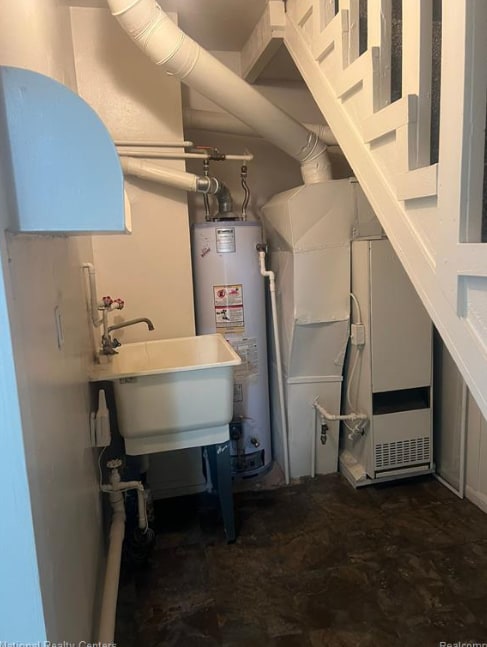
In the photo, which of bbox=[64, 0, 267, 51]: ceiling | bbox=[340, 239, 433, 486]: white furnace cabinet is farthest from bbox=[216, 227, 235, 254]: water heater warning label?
bbox=[64, 0, 267, 51]: ceiling

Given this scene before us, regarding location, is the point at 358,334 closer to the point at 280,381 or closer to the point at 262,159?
the point at 280,381

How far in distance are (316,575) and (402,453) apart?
89cm

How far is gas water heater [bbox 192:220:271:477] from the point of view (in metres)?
2.47

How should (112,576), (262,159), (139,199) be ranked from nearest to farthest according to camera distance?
(112,576) → (139,199) → (262,159)

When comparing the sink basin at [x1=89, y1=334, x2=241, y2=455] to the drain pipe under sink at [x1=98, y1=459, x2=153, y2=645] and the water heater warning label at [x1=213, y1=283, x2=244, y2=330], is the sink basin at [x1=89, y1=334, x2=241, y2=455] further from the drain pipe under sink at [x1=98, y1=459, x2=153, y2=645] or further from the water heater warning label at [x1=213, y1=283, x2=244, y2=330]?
the water heater warning label at [x1=213, y1=283, x2=244, y2=330]

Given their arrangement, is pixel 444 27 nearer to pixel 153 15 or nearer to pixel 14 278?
pixel 14 278

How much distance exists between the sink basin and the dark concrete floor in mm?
519

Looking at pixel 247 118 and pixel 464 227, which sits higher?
pixel 247 118

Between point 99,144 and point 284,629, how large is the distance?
1689 mm

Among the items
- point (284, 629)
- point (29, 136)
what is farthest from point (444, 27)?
point (284, 629)

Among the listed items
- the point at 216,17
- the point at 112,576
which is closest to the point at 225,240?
the point at 216,17

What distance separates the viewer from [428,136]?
46.1 inches

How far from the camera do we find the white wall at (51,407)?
2.60 ft

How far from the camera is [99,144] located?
0.82 meters
